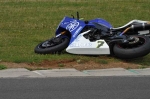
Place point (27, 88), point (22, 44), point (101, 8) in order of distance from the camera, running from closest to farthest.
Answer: point (27, 88) < point (22, 44) < point (101, 8)

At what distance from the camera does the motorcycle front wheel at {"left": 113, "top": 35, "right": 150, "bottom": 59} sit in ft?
36.7

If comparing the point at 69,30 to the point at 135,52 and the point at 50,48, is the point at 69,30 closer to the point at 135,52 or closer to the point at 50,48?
the point at 50,48

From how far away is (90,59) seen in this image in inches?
462

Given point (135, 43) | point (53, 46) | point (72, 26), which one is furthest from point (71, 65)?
point (135, 43)

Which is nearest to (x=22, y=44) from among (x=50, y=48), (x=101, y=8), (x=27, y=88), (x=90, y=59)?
(x=50, y=48)

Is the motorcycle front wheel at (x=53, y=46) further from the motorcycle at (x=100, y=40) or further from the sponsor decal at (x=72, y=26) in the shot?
the sponsor decal at (x=72, y=26)

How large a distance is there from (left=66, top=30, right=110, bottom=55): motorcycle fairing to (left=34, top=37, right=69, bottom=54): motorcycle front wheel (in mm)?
219

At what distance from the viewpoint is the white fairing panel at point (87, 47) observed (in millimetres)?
11758

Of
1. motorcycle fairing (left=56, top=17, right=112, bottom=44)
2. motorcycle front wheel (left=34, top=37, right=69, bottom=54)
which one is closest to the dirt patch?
motorcycle front wheel (left=34, top=37, right=69, bottom=54)

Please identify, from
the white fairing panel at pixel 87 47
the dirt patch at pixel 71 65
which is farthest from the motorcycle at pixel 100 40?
the dirt patch at pixel 71 65

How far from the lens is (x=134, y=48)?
1134cm

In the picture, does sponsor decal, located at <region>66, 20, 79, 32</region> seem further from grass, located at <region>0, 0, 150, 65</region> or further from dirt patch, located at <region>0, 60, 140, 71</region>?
dirt patch, located at <region>0, 60, 140, 71</region>

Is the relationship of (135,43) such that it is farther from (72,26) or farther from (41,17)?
(41,17)

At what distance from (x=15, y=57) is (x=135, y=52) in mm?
3169
